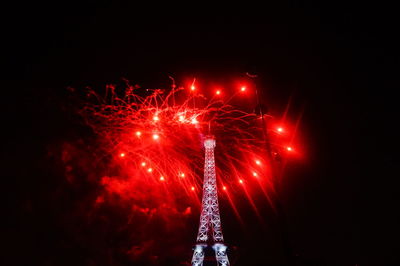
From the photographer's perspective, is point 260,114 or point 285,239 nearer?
point 285,239

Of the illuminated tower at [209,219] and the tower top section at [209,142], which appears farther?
the illuminated tower at [209,219]

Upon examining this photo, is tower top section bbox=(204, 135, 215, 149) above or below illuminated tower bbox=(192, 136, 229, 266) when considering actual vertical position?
above

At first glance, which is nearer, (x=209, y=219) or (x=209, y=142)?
(x=209, y=142)

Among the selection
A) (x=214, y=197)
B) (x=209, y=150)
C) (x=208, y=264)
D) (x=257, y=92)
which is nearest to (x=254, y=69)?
(x=257, y=92)

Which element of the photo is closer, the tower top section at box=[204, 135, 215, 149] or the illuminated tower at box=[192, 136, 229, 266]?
the tower top section at box=[204, 135, 215, 149]

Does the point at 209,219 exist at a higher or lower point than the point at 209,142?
lower

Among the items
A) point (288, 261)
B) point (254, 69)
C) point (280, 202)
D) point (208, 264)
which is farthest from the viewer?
point (208, 264)

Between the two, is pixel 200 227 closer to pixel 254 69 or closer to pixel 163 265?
pixel 163 265

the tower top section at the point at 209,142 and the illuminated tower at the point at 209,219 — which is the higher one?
the tower top section at the point at 209,142
